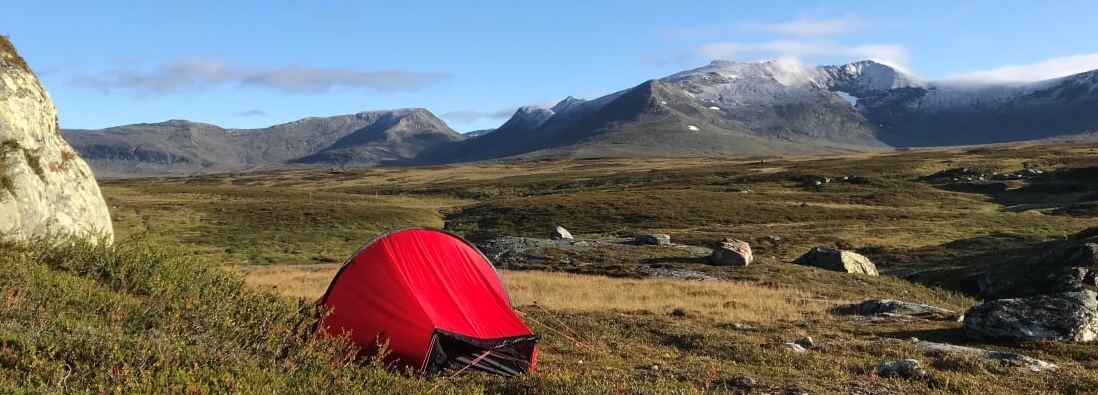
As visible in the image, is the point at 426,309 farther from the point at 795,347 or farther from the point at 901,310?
the point at 901,310

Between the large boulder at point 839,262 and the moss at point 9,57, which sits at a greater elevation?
the moss at point 9,57

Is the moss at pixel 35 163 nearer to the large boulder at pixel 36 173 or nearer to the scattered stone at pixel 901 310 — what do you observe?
the large boulder at pixel 36 173

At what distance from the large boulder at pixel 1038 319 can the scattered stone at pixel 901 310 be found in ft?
12.9

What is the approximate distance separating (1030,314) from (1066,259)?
664 inches

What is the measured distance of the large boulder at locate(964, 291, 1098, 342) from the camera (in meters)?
14.8

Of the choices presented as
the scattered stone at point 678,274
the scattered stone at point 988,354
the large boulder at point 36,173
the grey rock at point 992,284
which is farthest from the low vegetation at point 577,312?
the large boulder at point 36,173

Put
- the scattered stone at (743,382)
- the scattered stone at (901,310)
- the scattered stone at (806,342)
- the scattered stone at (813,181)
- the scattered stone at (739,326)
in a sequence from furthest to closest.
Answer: the scattered stone at (813,181) < the scattered stone at (901,310) < the scattered stone at (739,326) < the scattered stone at (806,342) < the scattered stone at (743,382)

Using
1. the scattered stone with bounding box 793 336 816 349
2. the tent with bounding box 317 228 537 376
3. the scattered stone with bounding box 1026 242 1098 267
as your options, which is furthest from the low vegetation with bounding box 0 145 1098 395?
the scattered stone with bounding box 1026 242 1098 267

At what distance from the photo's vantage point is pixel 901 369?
462 inches

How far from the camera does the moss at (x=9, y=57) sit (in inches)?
648

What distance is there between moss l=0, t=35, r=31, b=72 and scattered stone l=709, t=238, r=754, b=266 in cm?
2952

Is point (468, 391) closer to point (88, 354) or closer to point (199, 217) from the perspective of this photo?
point (88, 354)

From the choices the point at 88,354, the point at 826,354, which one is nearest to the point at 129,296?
the point at 88,354

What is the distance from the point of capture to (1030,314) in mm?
15391
